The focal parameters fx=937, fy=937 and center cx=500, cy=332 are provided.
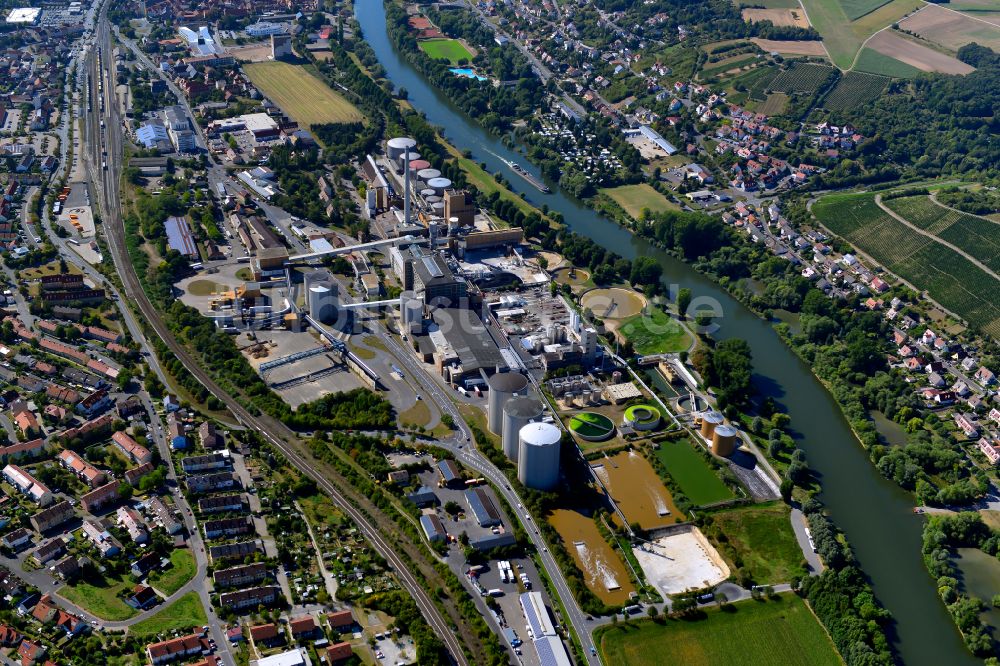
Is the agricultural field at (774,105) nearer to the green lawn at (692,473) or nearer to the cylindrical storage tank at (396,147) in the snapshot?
the cylindrical storage tank at (396,147)

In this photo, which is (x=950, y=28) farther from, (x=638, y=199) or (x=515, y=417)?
(x=515, y=417)

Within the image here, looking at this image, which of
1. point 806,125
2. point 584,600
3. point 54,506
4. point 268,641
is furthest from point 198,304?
point 806,125

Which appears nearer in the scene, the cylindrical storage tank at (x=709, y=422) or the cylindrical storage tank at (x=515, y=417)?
the cylindrical storage tank at (x=515, y=417)

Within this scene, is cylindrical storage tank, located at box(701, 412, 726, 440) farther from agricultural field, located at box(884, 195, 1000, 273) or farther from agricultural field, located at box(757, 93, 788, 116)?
agricultural field, located at box(757, 93, 788, 116)

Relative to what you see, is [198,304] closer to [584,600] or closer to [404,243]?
[404,243]

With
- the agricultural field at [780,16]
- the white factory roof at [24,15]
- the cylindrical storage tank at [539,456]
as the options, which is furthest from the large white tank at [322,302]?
the white factory roof at [24,15]

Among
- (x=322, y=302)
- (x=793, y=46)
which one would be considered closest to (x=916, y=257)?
(x=322, y=302)

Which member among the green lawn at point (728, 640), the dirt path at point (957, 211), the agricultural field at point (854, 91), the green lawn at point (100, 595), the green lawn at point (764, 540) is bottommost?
the green lawn at point (728, 640)
